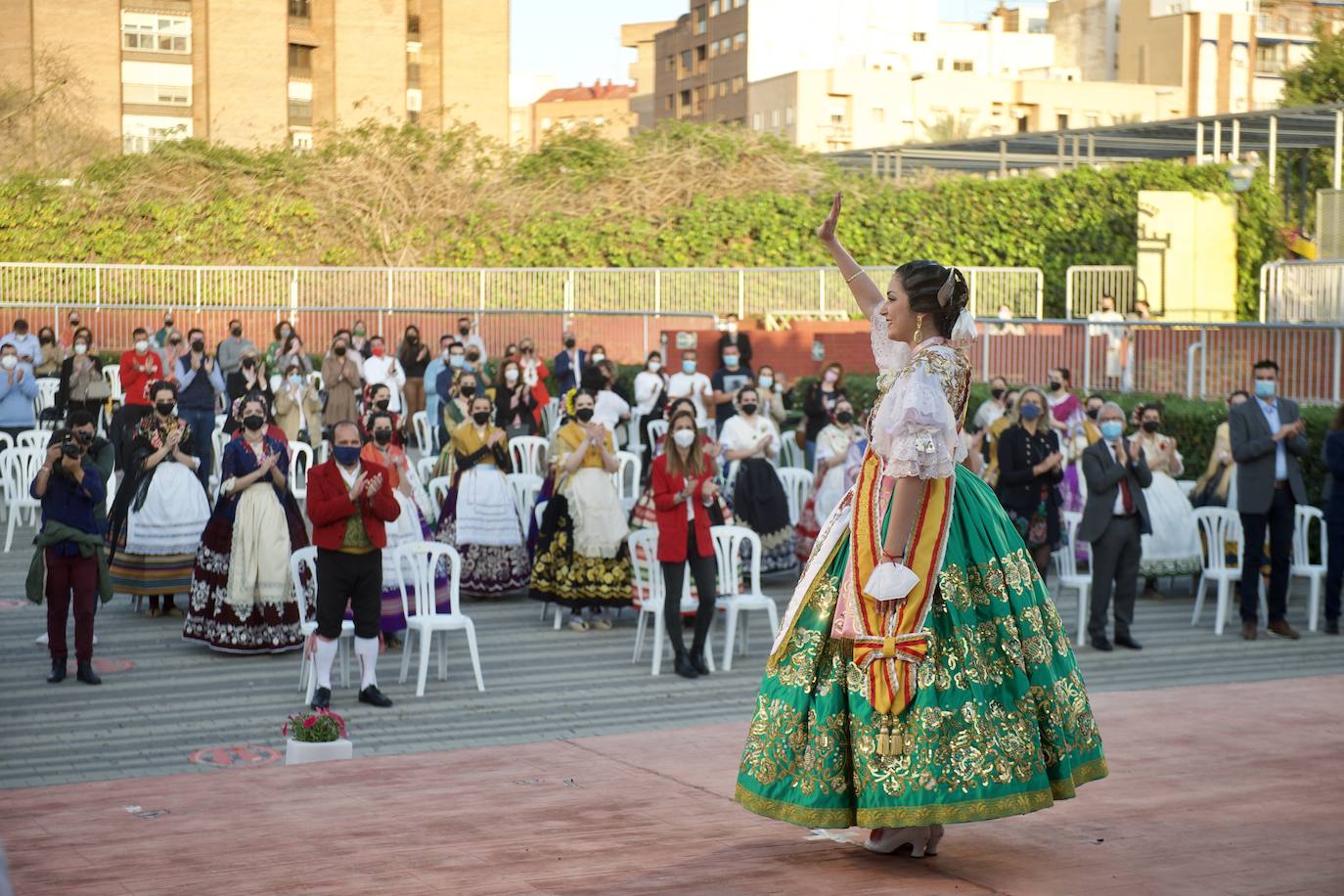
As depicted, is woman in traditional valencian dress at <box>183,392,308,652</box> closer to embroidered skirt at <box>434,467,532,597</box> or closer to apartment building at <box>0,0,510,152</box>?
embroidered skirt at <box>434,467,532,597</box>

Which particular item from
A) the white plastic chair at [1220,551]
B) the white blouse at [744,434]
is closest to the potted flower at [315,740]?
the white blouse at [744,434]

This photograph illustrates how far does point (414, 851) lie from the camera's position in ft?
17.8

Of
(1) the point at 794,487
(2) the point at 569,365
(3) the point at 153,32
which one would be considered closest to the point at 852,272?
(1) the point at 794,487

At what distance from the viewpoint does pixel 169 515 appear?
1209cm

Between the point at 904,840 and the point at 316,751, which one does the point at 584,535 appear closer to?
the point at 316,751

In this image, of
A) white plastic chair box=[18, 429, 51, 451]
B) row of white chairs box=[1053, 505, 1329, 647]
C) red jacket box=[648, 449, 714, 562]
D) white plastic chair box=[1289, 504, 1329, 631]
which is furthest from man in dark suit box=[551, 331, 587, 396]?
red jacket box=[648, 449, 714, 562]

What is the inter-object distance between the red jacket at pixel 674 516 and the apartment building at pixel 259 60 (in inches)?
1687

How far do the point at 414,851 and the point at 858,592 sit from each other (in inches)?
63.7

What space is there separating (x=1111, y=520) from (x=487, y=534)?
Result: 4.55 metres

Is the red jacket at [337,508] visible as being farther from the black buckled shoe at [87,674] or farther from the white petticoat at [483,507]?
the white petticoat at [483,507]

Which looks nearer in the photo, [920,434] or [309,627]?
[920,434]

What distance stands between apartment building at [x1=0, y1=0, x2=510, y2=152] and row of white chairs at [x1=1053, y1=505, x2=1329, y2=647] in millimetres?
41242

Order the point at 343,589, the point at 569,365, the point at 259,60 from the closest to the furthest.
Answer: the point at 343,589
the point at 569,365
the point at 259,60

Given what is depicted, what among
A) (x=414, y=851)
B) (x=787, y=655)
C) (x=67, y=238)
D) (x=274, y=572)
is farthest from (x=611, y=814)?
(x=67, y=238)
